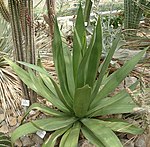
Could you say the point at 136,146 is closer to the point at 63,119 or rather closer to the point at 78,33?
the point at 63,119

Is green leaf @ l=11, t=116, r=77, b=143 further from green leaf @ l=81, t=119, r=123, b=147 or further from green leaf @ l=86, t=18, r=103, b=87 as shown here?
green leaf @ l=86, t=18, r=103, b=87

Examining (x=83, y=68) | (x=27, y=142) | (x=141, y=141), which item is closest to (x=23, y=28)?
(x=83, y=68)

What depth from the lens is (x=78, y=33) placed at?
7.79 feet

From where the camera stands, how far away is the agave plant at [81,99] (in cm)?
211

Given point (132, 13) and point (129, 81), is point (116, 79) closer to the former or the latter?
point (129, 81)

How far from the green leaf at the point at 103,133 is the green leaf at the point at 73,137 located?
0.19 feet

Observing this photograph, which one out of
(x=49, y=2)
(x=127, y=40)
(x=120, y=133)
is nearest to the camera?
(x=120, y=133)

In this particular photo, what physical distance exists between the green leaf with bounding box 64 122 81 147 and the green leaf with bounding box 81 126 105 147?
41 mm

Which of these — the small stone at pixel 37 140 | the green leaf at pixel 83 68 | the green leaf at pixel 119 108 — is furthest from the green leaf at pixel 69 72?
the small stone at pixel 37 140

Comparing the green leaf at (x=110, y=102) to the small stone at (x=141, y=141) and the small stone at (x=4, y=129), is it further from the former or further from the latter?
the small stone at (x=4, y=129)

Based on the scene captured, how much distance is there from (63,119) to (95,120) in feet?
0.67

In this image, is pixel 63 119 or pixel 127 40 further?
pixel 127 40

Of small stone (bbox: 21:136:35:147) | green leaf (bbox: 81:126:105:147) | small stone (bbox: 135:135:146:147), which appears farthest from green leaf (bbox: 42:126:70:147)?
small stone (bbox: 135:135:146:147)

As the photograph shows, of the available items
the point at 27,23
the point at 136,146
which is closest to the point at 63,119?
the point at 136,146
